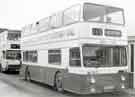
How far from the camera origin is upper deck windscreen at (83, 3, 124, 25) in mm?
10401

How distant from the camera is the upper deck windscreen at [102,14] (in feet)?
34.1

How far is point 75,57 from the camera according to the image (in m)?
10.4

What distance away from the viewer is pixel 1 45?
24.5 m

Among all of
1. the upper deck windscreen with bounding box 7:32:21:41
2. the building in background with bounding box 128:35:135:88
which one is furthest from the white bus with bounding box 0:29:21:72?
the building in background with bounding box 128:35:135:88

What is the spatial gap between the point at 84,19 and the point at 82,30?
1.53 ft

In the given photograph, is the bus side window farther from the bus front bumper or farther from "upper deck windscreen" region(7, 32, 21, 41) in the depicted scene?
"upper deck windscreen" region(7, 32, 21, 41)

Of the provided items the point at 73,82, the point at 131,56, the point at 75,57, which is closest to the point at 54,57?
the point at 75,57

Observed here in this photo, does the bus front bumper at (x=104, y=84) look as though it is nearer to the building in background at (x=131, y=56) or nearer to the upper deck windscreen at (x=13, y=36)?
the building in background at (x=131, y=56)

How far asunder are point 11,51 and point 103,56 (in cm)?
1332

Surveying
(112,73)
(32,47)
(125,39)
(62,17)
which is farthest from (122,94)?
(32,47)

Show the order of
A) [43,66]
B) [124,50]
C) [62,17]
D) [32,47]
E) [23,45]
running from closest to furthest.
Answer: [124,50] → [62,17] → [43,66] → [32,47] → [23,45]

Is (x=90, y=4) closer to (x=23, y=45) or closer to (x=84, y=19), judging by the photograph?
(x=84, y=19)

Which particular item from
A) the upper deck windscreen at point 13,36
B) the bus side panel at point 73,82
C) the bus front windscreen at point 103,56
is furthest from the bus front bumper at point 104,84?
the upper deck windscreen at point 13,36

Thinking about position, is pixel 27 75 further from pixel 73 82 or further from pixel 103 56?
pixel 103 56
